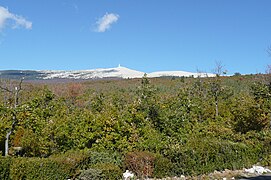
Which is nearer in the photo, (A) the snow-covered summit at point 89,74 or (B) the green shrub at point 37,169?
(B) the green shrub at point 37,169

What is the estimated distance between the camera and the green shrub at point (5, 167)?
9.43 meters

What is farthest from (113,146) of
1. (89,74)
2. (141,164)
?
(89,74)

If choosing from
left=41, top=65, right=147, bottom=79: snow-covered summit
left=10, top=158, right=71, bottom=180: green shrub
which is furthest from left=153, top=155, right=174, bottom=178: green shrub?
left=41, top=65, right=147, bottom=79: snow-covered summit

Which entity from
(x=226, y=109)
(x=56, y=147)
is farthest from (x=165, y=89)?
(x=56, y=147)

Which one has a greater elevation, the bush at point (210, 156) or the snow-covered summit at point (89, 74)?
the snow-covered summit at point (89, 74)

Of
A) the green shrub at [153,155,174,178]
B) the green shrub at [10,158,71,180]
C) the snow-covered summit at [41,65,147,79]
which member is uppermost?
the snow-covered summit at [41,65,147,79]

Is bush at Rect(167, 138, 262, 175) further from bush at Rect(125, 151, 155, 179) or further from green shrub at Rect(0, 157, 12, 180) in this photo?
green shrub at Rect(0, 157, 12, 180)

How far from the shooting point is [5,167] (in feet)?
31.2

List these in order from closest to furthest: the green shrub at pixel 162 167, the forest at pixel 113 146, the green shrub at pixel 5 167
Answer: the green shrub at pixel 5 167 < the forest at pixel 113 146 < the green shrub at pixel 162 167

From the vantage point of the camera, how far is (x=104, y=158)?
11.8 metres

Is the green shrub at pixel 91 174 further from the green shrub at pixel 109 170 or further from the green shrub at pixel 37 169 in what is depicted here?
the green shrub at pixel 37 169

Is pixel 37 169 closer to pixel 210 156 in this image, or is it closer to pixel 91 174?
pixel 91 174

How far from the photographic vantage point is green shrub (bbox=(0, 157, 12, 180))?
30.9ft

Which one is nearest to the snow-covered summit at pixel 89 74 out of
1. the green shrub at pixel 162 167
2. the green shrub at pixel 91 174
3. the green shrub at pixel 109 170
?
the green shrub at pixel 162 167
